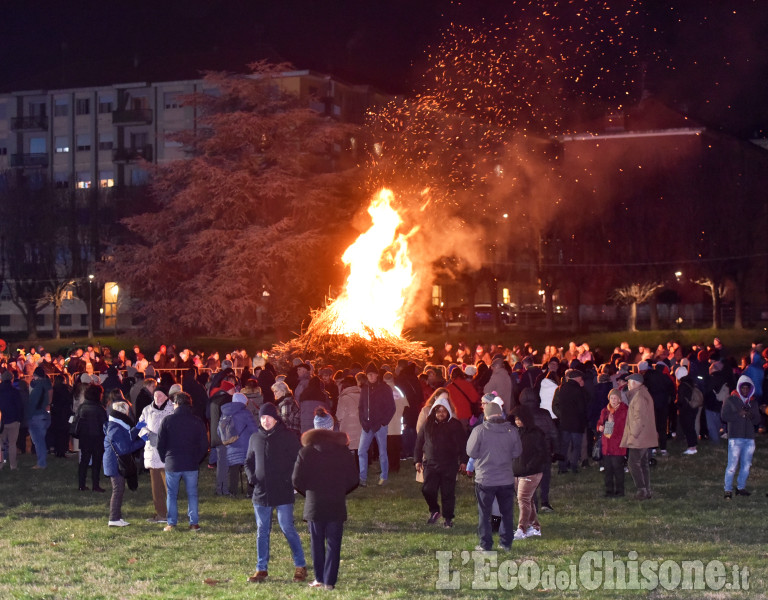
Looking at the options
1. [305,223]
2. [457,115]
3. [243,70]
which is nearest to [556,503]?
[457,115]

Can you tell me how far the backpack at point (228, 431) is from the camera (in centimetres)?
1368

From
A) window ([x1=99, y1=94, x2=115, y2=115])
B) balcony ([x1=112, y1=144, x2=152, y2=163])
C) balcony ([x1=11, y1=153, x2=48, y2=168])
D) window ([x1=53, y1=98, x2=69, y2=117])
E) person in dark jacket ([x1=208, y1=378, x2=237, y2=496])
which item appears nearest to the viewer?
person in dark jacket ([x1=208, y1=378, x2=237, y2=496])

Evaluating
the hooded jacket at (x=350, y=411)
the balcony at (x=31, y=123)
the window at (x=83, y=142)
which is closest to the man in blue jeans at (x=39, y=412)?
the hooded jacket at (x=350, y=411)

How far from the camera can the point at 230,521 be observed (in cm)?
1343

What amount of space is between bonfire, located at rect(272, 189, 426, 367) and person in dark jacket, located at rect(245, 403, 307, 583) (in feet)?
45.1

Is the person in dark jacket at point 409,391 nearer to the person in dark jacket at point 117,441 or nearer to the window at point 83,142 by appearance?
the person in dark jacket at point 117,441

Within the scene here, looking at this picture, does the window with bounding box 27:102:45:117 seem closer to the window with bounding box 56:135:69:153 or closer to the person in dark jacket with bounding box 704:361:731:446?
the window with bounding box 56:135:69:153

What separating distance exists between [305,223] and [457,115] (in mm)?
9039

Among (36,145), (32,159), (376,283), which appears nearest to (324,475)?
(376,283)

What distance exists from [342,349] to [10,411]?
Answer: 8300 mm

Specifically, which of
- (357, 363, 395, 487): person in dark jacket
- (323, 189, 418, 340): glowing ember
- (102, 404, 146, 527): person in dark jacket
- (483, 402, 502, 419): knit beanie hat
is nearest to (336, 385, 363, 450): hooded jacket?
(357, 363, 395, 487): person in dark jacket

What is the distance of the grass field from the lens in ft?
32.5

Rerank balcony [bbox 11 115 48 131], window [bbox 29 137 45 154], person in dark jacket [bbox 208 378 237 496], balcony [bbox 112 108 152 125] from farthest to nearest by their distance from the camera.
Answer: window [bbox 29 137 45 154] → balcony [bbox 11 115 48 131] → balcony [bbox 112 108 152 125] → person in dark jacket [bbox 208 378 237 496]

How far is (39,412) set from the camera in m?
19.2
